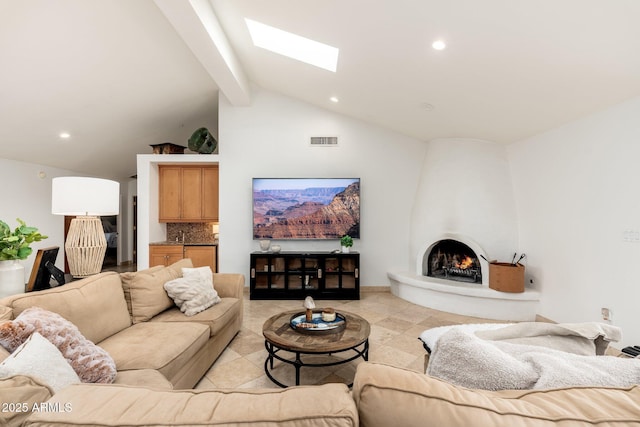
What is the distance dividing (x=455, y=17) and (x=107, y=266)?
846 cm

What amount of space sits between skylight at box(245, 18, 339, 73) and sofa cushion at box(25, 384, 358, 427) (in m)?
3.50

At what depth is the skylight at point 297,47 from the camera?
11.2ft

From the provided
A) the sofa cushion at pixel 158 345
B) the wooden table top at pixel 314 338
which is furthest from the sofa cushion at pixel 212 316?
the wooden table top at pixel 314 338

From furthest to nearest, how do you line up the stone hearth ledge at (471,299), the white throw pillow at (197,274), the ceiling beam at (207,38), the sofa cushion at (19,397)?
the stone hearth ledge at (471,299), the white throw pillow at (197,274), the ceiling beam at (207,38), the sofa cushion at (19,397)

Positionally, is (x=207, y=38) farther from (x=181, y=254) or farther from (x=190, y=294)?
(x=181, y=254)

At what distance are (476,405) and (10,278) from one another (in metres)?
2.47

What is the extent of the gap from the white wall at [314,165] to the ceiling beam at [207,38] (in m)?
0.78

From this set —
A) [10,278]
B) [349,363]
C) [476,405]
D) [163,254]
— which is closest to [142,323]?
[10,278]

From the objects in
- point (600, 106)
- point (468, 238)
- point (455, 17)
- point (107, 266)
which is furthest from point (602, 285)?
point (107, 266)

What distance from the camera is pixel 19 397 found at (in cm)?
86

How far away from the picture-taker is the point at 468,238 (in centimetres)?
405

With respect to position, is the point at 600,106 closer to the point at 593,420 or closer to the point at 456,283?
the point at 456,283

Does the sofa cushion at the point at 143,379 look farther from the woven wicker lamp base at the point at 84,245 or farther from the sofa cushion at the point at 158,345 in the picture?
the woven wicker lamp base at the point at 84,245

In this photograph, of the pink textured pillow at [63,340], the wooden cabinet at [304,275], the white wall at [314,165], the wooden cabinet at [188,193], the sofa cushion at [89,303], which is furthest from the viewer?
the wooden cabinet at [188,193]
